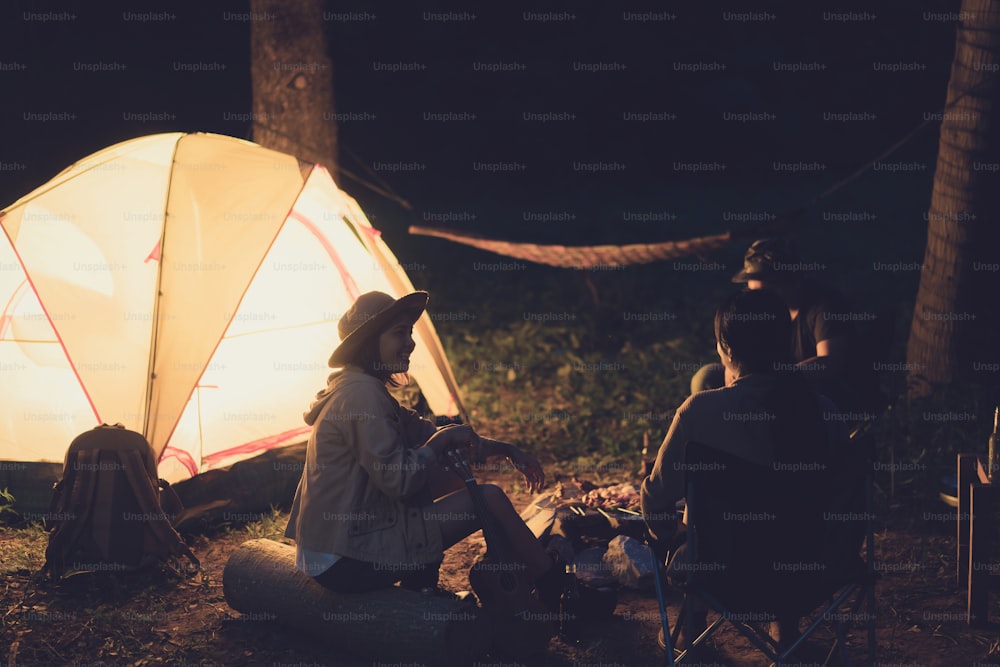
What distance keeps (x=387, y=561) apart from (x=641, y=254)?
337 cm

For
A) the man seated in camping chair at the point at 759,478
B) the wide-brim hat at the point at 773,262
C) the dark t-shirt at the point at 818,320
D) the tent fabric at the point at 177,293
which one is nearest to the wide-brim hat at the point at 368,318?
the man seated in camping chair at the point at 759,478

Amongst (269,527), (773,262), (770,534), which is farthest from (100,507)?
(773,262)

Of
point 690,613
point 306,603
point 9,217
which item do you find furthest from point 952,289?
point 9,217

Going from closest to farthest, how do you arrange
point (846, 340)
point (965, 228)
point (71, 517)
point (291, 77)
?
point (71, 517) → point (846, 340) → point (965, 228) → point (291, 77)

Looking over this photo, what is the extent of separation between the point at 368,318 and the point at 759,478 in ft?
4.78

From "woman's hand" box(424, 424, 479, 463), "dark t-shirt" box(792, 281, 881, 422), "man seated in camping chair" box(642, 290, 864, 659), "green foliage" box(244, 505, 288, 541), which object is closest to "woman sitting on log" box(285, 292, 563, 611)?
"woman's hand" box(424, 424, 479, 463)

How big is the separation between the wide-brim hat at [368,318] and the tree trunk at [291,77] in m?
3.63

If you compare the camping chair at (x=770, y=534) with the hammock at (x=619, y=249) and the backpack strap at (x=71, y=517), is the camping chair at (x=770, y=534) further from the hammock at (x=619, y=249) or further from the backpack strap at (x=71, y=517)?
the hammock at (x=619, y=249)

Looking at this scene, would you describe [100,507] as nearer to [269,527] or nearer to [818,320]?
[269,527]

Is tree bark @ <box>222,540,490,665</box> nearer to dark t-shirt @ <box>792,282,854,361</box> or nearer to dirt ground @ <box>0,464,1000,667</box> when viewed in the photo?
dirt ground @ <box>0,464,1000,667</box>

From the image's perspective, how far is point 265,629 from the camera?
13.3 feet

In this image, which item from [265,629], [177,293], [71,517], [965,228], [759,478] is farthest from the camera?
[965,228]

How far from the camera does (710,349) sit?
8070 millimetres

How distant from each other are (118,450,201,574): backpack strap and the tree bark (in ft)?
1.86
